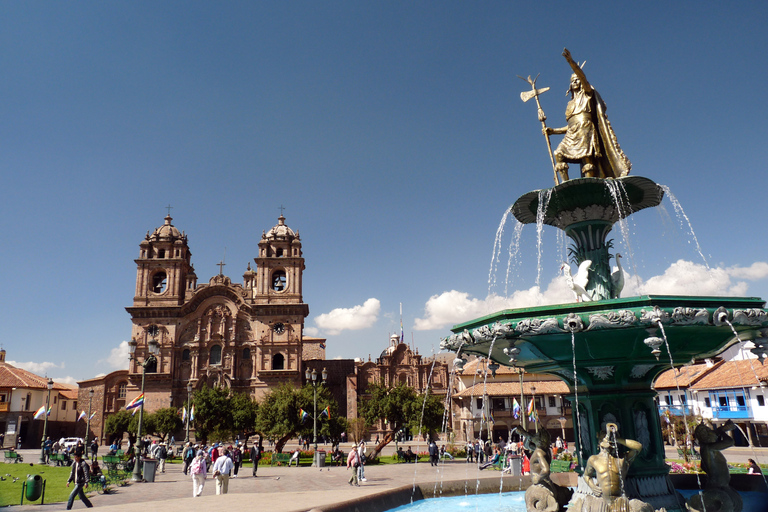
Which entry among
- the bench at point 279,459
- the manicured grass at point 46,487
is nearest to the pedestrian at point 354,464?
the manicured grass at point 46,487

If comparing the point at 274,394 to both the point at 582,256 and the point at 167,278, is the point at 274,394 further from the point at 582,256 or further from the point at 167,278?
the point at 582,256

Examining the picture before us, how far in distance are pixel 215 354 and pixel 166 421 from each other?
946 centimetres

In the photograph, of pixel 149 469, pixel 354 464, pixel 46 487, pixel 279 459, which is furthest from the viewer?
pixel 279 459

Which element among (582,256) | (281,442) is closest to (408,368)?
(281,442)

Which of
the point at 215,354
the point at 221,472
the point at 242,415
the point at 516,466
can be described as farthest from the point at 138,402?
the point at 215,354

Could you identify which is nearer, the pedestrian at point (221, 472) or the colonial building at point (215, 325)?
the pedestrian at point (221, 472)

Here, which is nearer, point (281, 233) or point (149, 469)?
point (149, 469)

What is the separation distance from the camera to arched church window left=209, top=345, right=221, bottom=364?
5028cm

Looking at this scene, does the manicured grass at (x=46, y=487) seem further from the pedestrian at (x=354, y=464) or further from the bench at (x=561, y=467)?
the bench at (x=561, y=467)

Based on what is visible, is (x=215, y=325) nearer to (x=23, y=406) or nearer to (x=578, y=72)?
(x=23, y=406)

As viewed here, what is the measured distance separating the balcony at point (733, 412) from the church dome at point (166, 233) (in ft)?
160

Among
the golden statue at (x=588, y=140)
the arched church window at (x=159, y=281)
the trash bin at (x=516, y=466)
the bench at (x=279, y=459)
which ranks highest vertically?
the arched church window at (x=159, y=281)

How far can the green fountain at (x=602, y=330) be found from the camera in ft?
19.2

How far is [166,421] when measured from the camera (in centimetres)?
4197
